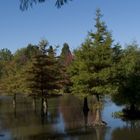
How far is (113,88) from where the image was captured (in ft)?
140

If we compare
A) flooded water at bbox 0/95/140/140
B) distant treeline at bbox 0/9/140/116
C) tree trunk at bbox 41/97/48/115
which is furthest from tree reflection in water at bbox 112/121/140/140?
tree trunk at bbox 41/97/48/115

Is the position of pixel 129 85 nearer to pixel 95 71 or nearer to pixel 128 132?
pixel 95 71

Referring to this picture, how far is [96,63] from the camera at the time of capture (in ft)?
136

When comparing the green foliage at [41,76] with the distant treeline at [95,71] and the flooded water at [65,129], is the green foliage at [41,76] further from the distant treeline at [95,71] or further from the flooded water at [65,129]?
the flooded water at [65,129]

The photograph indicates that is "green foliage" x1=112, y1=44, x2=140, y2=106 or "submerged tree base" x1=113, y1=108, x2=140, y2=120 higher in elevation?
"green foliage" x1=112, y1=44, x2=140, y2=106

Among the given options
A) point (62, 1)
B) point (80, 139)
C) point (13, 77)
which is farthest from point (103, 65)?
point (62, 1)

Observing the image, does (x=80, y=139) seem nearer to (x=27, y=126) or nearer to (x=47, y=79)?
(x=27, y=126)

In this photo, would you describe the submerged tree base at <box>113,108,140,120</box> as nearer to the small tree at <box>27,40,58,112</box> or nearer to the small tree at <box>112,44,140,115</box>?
the small tree at <box>112,44,140,115</box>

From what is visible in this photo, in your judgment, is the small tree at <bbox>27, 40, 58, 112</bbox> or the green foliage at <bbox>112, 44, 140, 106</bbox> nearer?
the green foliage at <bbox>112, 44, 140, 106</bbox>

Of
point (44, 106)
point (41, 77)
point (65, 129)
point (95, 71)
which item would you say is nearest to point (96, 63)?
point (95, 71)

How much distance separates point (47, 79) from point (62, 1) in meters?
39.9

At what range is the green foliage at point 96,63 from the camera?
41.6m

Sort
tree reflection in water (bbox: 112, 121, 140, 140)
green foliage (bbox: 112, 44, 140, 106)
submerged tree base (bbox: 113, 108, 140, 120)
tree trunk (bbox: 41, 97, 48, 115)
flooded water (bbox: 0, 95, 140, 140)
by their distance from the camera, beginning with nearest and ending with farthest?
tree reflection in water (bbox: 112, 121, 140, 140) < flooded water (bbox: 0, 95, 140, 140) < green foliage (bbox: 112, 44, 140, 106) < submerged tree base (bbox: 113, 108, 140, 120) < tree trunk (bbox: 41, 97, 48, 115)

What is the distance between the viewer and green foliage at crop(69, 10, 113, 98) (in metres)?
41.6
